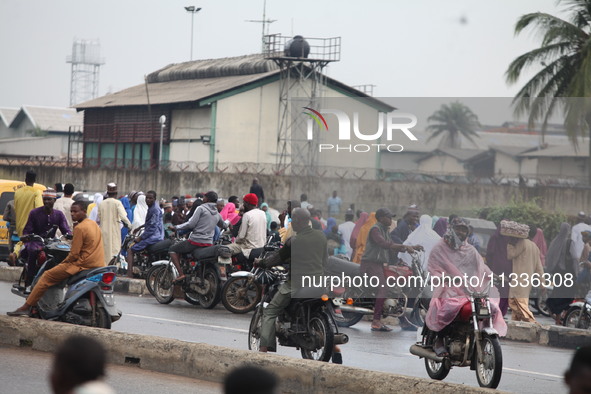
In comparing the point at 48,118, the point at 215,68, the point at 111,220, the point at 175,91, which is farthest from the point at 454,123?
the point at 48,118

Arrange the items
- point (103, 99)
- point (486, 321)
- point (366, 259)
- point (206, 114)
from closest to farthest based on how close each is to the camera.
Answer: point (486, 321) → point (366, 259) → point (206, 114) → point (103, 99)

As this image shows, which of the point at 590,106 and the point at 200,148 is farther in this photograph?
the point at 200,148

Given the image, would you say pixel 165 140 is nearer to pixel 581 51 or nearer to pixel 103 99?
pixel 103 99

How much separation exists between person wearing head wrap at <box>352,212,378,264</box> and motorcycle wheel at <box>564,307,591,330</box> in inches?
137

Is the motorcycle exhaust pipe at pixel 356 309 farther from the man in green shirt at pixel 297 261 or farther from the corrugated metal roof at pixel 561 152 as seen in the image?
the corrugated metal roof at pixel 561 152

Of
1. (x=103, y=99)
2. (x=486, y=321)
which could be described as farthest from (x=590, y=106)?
(x=103, y=99)

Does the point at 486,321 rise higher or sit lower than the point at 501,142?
lower

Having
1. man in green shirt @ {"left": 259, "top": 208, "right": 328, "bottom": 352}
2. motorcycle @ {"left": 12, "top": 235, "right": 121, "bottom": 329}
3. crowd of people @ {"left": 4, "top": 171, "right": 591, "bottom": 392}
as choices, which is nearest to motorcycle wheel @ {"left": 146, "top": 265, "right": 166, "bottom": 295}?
crowd of people @ {"left": 4, "top": 171, "right": 591, "bottom": 392}

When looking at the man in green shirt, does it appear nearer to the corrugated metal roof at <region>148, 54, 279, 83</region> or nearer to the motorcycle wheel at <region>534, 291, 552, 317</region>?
the motorcycle wheel at <region>534, 291, 552, 317</region>

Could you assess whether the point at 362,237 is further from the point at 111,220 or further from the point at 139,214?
the point at 139,214

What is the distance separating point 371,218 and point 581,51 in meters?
18.8

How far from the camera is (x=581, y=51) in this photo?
28.8 meters

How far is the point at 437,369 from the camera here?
31.0 ft

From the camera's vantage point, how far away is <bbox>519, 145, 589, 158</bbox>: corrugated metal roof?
420 inches
